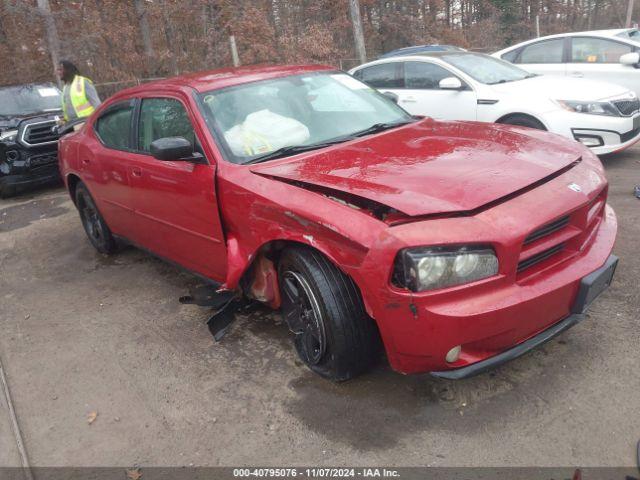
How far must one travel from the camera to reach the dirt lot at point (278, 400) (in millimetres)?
2389

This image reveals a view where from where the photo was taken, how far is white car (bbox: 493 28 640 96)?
7.75 meters

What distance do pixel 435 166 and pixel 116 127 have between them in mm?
2845

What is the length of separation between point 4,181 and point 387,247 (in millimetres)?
7562

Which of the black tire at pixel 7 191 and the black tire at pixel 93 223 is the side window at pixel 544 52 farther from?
the black tire at pixel 7 191

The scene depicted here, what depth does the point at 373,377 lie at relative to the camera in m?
2.88

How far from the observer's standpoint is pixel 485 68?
677cm

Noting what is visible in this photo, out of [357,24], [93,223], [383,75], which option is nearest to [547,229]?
[93,223]

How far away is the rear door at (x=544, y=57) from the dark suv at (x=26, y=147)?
23.7 feet

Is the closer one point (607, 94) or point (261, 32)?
point (607, 94)

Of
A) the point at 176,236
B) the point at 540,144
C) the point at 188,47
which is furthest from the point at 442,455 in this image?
the point at 188,47

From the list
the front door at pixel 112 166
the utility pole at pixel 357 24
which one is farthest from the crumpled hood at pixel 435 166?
the utility pole at pixel 357 24

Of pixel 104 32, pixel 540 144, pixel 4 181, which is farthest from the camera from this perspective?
pixel 104 32

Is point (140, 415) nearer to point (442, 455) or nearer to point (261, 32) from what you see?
point (442, 455)

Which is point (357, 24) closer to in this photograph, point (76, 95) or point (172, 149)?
point (76, 95)
